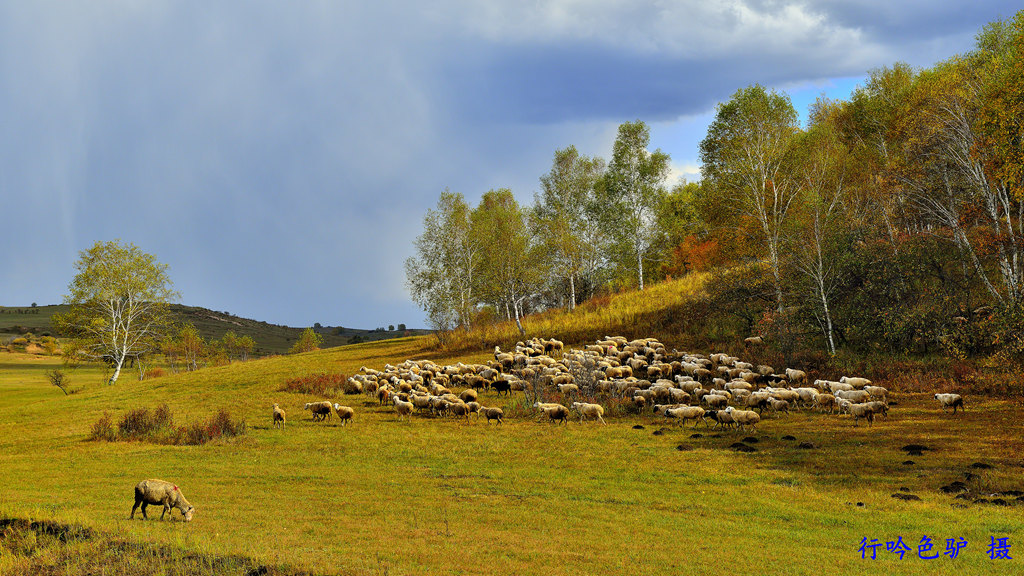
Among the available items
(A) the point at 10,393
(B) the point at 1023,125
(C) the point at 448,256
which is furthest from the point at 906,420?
(A) the point at 10,393

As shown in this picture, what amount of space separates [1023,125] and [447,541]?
27971 millimetres

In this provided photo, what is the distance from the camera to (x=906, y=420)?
2208cm

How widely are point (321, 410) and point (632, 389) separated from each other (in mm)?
15607

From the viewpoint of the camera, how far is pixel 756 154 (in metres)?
40.8

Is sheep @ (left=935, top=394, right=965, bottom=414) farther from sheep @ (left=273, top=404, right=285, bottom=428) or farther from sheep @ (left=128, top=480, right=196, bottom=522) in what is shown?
sheep @ (left=273, top=404, right=285, bottom=428)

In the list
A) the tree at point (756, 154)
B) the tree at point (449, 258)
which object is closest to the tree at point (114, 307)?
the tree at point (449, 258)

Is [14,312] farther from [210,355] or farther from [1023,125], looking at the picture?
[1023,125]

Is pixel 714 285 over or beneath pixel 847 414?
over

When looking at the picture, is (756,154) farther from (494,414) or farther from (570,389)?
(494,414)

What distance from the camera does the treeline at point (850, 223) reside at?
29.0 m

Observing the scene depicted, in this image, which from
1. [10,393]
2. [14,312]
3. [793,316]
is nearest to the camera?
[793,316]

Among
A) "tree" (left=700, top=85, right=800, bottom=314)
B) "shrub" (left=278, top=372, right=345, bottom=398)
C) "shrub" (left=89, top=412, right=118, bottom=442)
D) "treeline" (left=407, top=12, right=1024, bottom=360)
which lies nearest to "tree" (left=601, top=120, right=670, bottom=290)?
"treeline" (left=407, top=12, right=1024, bottom=360)

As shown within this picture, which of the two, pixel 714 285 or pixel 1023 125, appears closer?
pixel 1023 125

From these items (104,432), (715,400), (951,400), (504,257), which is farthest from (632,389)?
(504,257)
